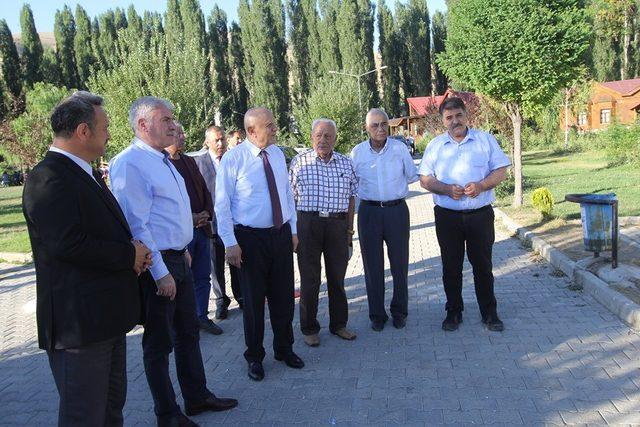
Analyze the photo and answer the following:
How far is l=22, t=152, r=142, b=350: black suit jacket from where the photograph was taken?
7.61 ft

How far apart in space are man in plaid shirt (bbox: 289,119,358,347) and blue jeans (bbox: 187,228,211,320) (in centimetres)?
101

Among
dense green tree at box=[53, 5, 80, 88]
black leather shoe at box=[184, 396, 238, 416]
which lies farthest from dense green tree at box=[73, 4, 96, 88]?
black leather shoe at box=[184, 396, 238, 416]

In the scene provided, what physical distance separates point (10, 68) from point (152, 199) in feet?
174

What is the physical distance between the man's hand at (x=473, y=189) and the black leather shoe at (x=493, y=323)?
118 cm

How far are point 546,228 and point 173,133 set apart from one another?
7507 mm

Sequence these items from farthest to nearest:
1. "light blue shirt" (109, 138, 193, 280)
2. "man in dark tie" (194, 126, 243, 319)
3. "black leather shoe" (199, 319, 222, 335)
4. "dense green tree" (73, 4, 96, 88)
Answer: "dense green tree" (73, 4, 96, 88) → "man in dark tie" (194, 126, 243, 319) → "black leather shoe" (199, 319, 222, 335) → "light blue shirt" (109, 138, 193, 280)

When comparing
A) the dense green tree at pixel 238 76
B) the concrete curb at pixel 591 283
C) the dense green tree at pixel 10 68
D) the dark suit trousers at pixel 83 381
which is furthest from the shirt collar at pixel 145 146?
the dense green tree at pixel 10 68

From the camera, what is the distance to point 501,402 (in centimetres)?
354

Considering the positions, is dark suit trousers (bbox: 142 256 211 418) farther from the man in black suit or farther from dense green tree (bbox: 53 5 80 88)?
dense green tree (bbox: 53 5 80 88)

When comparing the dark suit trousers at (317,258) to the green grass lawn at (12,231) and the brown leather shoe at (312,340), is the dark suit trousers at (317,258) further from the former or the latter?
the green grass lawn at (12,231)

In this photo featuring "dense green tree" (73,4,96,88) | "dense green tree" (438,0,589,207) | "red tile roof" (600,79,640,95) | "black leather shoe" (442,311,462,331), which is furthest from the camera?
"dense green tree" (73,4,96,88)

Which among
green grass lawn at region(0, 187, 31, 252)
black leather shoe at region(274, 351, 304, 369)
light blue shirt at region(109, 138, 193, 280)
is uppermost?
light blue shirt at region(109, 138, 193, 280)

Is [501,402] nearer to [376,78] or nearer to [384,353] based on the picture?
[384,353]

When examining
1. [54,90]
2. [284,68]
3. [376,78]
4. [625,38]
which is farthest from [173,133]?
[625,38]
